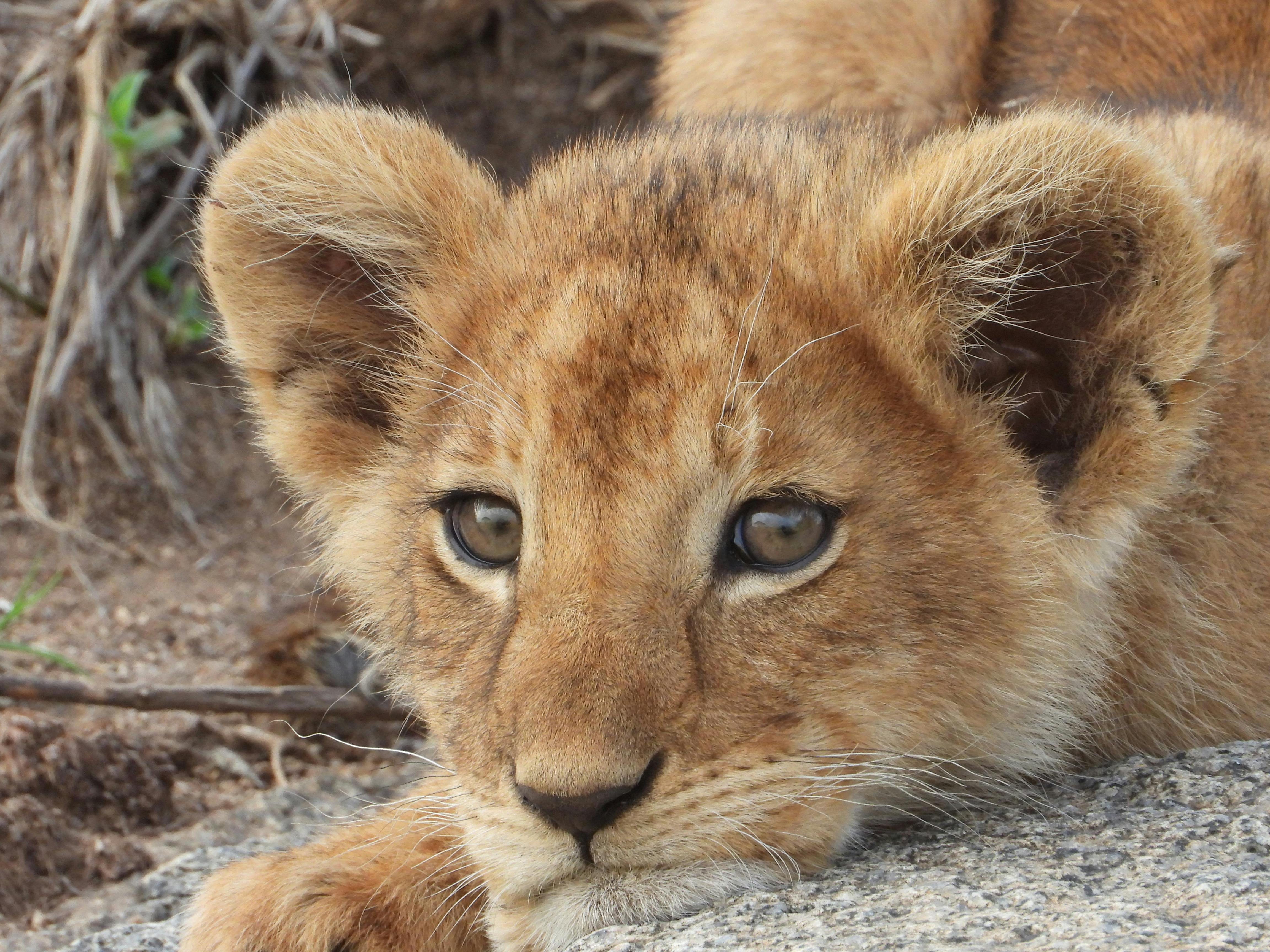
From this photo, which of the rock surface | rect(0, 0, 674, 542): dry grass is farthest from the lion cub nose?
rect(0, 0, 674, 542): dry grass

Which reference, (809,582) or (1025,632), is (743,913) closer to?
(809,582)

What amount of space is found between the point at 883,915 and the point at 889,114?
332cm

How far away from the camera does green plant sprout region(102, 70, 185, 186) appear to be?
5.54 metres

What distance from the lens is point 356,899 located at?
9.48ft

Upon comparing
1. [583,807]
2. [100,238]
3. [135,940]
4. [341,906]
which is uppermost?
[100,238]

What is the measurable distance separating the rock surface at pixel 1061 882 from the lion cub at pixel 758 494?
78 millimetres

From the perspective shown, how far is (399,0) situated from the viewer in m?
6.72

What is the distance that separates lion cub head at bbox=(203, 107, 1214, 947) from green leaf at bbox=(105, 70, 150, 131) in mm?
2756

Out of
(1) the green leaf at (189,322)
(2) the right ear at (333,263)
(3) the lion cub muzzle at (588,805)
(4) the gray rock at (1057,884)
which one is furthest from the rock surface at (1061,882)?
(1) the green leaf at (189,322)

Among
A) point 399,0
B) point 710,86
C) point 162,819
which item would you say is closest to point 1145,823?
point 162,819

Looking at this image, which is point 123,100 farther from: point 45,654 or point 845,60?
point 845,60

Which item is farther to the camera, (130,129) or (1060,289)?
(130,129)

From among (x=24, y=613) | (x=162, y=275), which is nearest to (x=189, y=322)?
(x=162, y=275)

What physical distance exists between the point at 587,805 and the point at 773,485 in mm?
649
